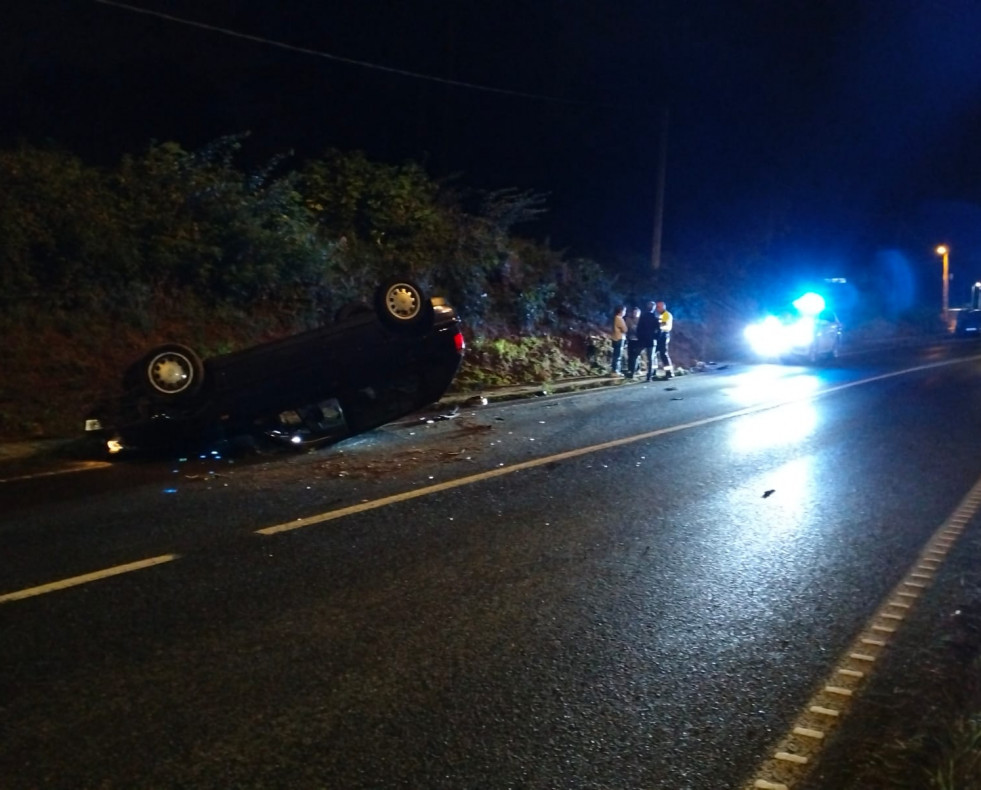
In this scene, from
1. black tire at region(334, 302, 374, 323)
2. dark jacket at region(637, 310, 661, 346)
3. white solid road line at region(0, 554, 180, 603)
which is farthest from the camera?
dark jacket at region(637, 310, 661, 346)

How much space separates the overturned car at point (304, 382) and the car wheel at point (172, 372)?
0.01m

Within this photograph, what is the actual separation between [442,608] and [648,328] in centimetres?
1520

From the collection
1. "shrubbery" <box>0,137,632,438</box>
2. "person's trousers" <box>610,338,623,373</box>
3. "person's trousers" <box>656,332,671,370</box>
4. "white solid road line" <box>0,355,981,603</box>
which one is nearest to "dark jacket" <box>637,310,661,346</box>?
"person's trousers" <box>656,332,671,370</box>

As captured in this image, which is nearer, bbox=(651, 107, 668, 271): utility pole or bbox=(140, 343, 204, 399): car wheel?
bbox=(140, 343, 204, 399): car wheel

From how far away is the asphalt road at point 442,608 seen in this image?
12.9 ft

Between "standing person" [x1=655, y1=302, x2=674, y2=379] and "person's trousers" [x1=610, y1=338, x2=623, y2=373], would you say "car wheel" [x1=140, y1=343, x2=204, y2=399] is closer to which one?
"standing person" [x1=655, y1=302, x2=674, y2=379]

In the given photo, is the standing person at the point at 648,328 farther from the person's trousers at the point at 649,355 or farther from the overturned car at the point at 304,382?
the overturned car at the point at 304,382

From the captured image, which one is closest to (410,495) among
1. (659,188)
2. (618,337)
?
(618,337)

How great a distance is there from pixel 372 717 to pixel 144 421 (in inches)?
280

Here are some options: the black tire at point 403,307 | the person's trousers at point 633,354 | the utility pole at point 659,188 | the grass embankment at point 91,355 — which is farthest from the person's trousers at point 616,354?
the black tire at point 403,307

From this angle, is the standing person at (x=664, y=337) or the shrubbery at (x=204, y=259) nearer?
the shrubbery at (x=204, y=259)

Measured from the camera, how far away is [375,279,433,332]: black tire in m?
11.3

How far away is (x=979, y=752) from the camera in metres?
3.81

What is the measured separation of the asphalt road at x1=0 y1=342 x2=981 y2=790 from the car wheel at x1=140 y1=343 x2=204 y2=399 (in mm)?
762
